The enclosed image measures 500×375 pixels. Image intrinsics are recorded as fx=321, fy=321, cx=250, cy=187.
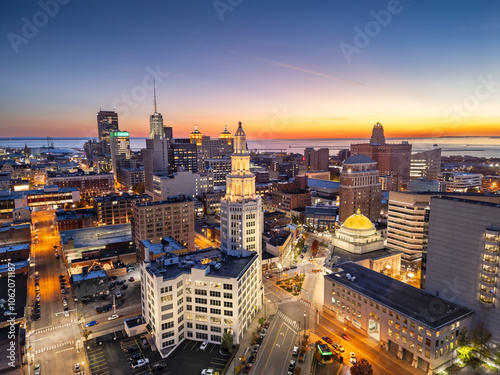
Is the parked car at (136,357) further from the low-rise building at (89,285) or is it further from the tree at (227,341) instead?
the low-rise building at (89,285)

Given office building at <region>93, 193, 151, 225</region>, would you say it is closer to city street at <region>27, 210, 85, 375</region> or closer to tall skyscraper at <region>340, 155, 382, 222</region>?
city street at <region>27, 210, 85, 375</region>

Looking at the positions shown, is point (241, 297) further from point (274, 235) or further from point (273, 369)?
point (274, 235)

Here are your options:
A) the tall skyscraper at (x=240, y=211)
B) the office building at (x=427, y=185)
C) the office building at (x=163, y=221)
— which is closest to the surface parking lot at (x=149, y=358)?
the tall skyscraper at (x=240, y=211)

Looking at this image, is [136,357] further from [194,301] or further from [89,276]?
[89,276]

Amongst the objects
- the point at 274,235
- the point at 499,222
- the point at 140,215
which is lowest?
the point at 274,235

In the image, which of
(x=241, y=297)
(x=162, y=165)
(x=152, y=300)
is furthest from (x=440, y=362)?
(x=162, y=165)

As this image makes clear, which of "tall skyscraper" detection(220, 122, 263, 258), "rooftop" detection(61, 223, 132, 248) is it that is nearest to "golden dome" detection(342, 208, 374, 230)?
"tall skyscraper" detection(220, 122, 263, 258)

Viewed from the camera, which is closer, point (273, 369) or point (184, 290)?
point (273, 369)

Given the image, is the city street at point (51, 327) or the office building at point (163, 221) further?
the office building at point (163, 221)
